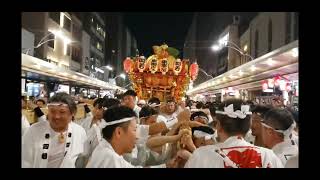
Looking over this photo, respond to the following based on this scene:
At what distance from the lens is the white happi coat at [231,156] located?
104 inches

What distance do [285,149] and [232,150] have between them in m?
0.86

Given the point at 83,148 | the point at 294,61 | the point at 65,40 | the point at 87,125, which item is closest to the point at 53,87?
the point at 65,40

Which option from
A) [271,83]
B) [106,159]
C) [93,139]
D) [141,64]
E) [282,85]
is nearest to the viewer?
[106,159]

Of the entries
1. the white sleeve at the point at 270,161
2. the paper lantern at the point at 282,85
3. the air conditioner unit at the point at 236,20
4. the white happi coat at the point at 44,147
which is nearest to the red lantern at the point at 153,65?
the paper lantern at the point at 282,85

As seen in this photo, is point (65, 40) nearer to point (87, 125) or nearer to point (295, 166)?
point (87, 125)

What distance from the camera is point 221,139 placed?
2.80m

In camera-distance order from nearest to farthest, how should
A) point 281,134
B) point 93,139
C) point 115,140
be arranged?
point 115,140 < point 281,134 < point 93,139

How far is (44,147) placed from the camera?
11.0 ft

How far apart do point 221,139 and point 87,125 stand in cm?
291

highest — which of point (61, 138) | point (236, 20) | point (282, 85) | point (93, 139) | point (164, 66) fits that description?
point (236, 20)

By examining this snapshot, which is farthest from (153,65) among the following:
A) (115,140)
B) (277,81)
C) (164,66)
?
(115,140)

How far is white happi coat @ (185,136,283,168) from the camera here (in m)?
2.63

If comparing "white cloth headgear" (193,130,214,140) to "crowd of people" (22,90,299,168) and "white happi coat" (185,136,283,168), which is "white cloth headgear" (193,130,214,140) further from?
"white happi coat" (185,136,283,168)

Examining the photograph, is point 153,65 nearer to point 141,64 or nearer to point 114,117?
point 141,64
